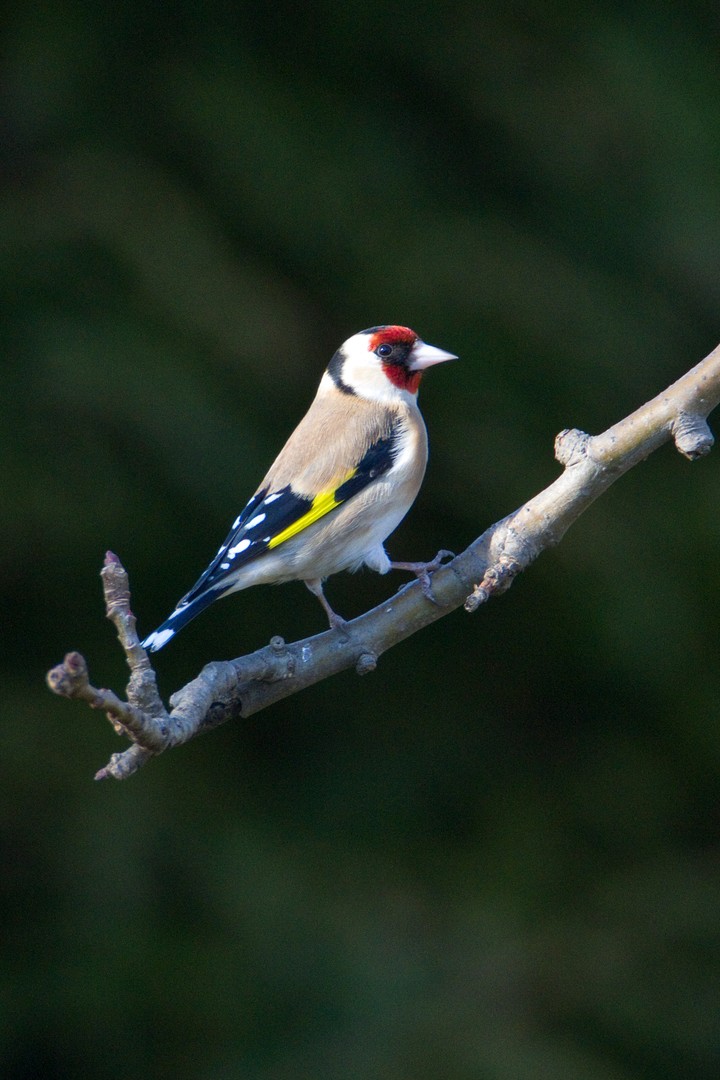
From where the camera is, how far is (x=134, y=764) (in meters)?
1.57

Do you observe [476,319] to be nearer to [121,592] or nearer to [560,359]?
[560,359]

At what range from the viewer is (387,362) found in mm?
3125

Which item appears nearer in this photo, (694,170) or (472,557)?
(472,557)

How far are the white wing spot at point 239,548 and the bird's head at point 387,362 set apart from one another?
0.67 m

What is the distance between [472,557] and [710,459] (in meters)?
2.15

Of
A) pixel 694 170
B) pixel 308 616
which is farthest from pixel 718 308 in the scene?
pixel 308 616

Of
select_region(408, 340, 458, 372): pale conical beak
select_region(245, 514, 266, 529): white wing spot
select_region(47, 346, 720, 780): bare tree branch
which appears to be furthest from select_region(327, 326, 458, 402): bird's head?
select_region(47, 346, 720, 780): bare tree branch

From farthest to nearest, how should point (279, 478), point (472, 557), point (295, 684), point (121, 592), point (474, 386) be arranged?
point (474, 386) → point (279, 478) → point (472, 557) → point (295, 684) → point (121, 592)

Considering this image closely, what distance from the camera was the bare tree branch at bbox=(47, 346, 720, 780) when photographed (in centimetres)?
193

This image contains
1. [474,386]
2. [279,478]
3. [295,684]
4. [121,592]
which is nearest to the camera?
[121,592]

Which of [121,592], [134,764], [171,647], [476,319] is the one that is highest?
[476,319]

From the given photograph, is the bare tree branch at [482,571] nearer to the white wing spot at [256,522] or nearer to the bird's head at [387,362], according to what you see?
the white wing spot at [256,522]

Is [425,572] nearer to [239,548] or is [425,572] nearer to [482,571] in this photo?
[482,571]

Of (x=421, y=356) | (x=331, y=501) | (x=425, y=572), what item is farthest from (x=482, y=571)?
(x=421, y=356)
